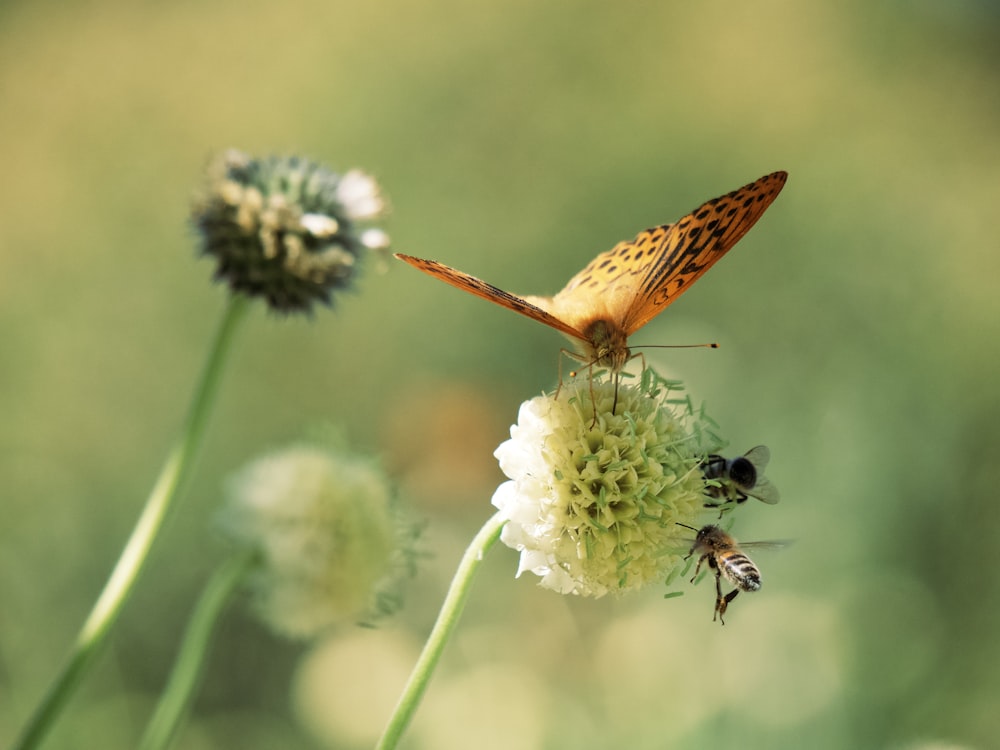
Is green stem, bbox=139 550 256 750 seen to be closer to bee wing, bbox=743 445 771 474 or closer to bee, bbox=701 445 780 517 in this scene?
bee, bbox=701 445 780 517

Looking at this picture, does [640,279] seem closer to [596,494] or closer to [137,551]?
[596,494]

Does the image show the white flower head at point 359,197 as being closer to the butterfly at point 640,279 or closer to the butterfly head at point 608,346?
the butterfly at point 640,279

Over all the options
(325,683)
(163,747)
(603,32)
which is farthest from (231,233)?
(603,32)

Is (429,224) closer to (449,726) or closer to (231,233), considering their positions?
(449,726)

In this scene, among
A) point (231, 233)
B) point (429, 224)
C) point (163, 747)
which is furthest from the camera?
point (429, 224)

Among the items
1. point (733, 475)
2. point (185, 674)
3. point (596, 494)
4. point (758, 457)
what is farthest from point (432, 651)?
point (758, 457)

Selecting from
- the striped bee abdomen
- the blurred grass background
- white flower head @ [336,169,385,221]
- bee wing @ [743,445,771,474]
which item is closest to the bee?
bee wing @ [743,445,771,474]

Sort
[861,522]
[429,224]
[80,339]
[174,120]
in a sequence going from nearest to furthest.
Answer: [861,522]
[80,339]
[429,224]
[174,120]

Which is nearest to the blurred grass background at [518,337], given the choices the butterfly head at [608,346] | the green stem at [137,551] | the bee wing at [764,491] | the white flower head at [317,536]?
the white flower head at [317,536]
